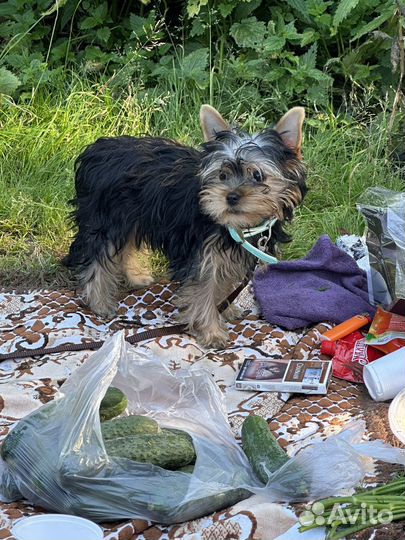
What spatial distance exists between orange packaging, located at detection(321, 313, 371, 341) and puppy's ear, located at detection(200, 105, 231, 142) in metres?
1.03

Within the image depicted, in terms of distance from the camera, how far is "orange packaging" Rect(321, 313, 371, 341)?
4.53m

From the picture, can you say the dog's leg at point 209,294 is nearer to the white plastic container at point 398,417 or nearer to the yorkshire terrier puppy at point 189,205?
the yorkshire terrier puppy at point 189,205

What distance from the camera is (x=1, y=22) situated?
7.86 m

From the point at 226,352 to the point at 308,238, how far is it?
136cm

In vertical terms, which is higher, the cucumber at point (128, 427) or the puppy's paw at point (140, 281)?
the cucumber at point (128, 427)

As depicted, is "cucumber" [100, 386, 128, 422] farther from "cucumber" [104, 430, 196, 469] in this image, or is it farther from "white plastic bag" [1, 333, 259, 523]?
"cucumber" [104, 430, 196, 469]

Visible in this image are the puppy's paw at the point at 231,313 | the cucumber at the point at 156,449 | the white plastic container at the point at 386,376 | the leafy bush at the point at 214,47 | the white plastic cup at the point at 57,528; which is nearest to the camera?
the white plastic cup at the point at 57,528

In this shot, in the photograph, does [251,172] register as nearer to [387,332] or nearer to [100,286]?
[387,332]

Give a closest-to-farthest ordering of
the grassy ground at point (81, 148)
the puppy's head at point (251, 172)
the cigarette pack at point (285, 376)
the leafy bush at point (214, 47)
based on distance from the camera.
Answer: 1. the cigarette pack at point (285, 376)
2. the puppy's head at point (251, 172)
3. the grassy ground at point (81, 148)
4. the leafy bush at point (214, 47)

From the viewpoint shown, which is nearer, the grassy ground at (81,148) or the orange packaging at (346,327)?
the orange packaging at (346,327)

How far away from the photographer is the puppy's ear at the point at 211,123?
4.42 metres

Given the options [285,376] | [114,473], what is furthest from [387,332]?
[114,473]

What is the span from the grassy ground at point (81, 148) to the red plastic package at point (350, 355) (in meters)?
1.21

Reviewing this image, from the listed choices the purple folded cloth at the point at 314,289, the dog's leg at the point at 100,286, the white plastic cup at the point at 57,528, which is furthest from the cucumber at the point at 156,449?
the dog's leg at the point at 100,286
